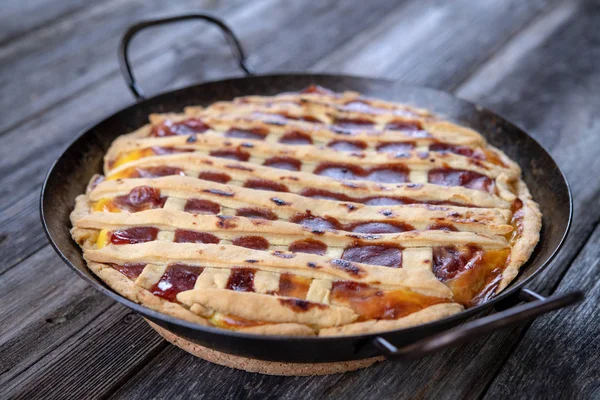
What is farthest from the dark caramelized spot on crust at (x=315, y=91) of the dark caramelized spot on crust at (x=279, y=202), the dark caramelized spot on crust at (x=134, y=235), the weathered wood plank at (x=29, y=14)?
the weathered wood plank at (x=29, y=14)

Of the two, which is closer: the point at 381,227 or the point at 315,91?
the point at 381,227

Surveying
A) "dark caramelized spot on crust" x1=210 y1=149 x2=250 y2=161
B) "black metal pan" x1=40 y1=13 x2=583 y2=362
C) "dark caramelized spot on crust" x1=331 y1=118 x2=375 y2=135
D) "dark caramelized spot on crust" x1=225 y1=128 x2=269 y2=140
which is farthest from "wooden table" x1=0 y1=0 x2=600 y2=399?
"dark caramelized spot on crust" x1=331 y1=118 x2=375 y2=135

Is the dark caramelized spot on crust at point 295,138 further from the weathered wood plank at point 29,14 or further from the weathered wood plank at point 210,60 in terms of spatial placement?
the weathered wood plank at point 29,14

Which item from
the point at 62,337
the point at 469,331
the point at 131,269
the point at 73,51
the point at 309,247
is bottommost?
the point at 62,337

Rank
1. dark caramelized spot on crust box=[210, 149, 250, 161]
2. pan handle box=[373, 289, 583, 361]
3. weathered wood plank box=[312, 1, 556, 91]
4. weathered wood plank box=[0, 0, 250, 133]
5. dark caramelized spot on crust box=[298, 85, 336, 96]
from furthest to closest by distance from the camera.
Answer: weathered wood plank box=[312, 1, 556, 91], weathered wood plank box=[0, 0, 250, 133], dark caramelized spot on crust box=[298, 85, 336, 96], dark caramelized spot on crust box=[210, 149, 250, 161], pan handle box=[373, 289, 583, 361]

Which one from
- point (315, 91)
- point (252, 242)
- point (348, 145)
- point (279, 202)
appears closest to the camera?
point (252, 242)

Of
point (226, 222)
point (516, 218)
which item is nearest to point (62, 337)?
point (226, 222)

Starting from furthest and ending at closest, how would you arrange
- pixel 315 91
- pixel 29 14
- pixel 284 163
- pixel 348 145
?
pixel 29 14 → pixel 315 91 → pixel 348 145 → pixel 284 163

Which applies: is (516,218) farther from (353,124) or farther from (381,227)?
(353,124)

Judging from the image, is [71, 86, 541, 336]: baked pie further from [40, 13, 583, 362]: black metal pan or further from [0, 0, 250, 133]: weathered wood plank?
[0, 0, 250, 133]: weathered wood plank
